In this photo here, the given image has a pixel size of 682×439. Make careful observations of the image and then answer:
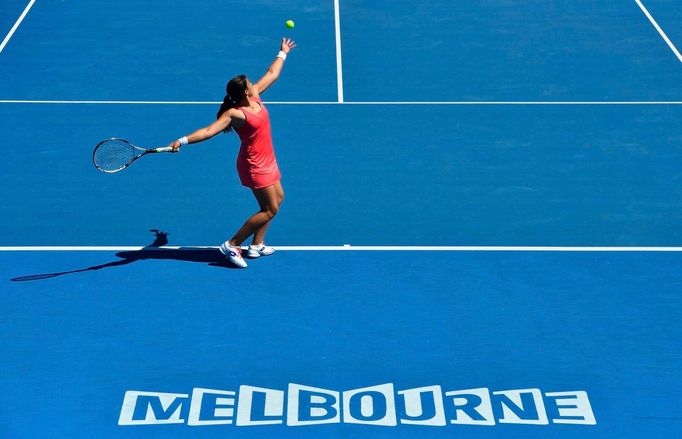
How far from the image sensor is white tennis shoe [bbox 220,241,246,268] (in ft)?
34.3

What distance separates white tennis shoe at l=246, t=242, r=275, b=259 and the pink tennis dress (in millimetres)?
757

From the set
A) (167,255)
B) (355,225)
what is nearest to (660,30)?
(355,225)

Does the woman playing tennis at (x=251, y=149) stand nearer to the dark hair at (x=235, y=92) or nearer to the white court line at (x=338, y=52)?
the dark hair at (x=235, y=92)

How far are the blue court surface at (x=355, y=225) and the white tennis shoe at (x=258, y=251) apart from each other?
17 cm

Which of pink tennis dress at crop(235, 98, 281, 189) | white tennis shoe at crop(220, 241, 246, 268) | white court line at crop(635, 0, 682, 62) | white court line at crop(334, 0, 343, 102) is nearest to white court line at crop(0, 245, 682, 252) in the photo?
white tennis shoe at crop(220, 241, 246, 268)

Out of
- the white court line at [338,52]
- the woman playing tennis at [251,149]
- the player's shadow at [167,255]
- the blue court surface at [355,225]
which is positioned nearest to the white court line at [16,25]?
the blue court surface at [355,225]

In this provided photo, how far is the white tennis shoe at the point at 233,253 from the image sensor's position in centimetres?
1047

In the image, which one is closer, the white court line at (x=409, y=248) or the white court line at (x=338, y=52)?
the white court line at (x=409, y=248)

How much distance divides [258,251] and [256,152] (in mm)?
1166

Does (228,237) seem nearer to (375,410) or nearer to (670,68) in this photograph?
(375,410)

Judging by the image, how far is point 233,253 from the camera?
1046 centimetres

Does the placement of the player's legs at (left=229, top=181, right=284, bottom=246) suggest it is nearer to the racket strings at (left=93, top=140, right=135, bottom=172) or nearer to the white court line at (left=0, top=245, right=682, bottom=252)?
the white court line at (left=0, top=245, right=682, bottom=252)

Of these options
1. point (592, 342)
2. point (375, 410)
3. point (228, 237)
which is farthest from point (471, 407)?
point (228, 237)

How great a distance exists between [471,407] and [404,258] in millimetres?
2638
